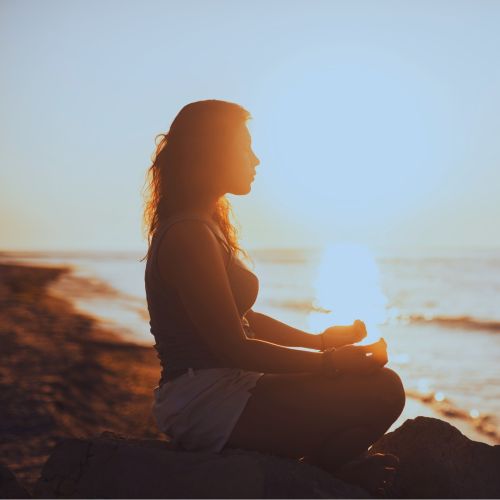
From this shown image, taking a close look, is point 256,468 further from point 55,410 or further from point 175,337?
point 55,410

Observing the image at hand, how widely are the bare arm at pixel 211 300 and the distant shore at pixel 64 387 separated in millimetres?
3265

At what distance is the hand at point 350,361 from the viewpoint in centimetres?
353

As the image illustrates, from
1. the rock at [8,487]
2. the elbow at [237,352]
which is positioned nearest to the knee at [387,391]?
the elbow at [237,352]

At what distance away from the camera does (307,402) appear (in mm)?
3562

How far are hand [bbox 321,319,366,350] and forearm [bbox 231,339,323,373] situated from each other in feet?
2.24

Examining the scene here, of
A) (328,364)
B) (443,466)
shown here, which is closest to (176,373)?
(328,364)

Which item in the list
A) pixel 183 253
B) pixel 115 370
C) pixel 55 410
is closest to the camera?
pixel 183 253

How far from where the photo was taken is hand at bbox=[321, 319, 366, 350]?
4148 millimetres

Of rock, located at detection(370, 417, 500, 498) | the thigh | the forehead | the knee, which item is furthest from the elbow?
rock, located at detection(370, 417, 500, 498)

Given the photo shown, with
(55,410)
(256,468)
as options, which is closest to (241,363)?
(256,468)

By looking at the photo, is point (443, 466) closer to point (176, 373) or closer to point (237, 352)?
point (237, 352)

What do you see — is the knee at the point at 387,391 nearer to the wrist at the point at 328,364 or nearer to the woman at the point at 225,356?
the woman at the point at 225,356

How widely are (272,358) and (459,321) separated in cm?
2262

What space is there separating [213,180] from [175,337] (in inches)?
34.1
